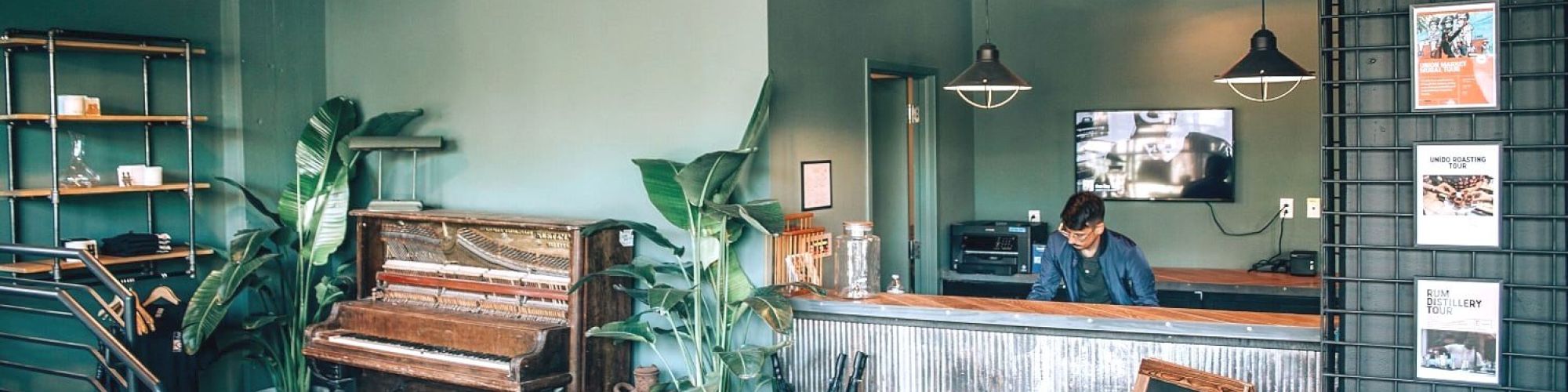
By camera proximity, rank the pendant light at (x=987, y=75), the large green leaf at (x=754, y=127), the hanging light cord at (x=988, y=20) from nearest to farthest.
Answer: the large green leaf at (x=754, y=127) < the pendant light at (x=987, y=75) < the hanging light cord at (x=988, y=20)

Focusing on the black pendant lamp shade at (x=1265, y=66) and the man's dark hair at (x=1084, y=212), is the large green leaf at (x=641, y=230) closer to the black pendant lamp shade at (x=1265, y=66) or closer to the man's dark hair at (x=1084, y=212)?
the man's dark hair at (x=1084, y=212)

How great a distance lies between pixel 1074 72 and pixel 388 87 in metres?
3.65

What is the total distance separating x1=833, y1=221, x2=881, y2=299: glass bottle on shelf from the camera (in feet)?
16.4

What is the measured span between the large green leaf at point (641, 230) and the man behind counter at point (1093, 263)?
4.79ft

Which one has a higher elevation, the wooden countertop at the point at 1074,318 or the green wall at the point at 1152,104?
the green wall at the point at 1152,104

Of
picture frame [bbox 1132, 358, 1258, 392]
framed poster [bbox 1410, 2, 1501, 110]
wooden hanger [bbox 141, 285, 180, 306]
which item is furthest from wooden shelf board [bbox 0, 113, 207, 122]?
framed poster [bbox 1410, 2, 1501, 110]

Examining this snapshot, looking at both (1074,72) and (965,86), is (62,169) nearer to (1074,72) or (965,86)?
(965,86)

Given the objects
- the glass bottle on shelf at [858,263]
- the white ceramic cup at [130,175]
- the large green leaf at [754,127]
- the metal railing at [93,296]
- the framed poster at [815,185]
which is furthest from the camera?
the white ceramic cup at [130,175]

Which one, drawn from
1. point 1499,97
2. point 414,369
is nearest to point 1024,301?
point 1499,97

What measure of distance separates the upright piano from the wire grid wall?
2801mm

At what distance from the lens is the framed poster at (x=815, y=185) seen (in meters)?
5.25

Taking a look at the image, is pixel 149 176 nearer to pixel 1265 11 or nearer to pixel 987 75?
pixel 987 75

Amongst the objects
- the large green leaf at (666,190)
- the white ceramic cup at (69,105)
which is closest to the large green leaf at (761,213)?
the large green leaf at (666,190)

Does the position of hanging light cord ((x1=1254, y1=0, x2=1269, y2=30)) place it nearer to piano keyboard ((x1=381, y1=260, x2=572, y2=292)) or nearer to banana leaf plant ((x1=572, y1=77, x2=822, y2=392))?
banana leaf plant ((x1=572, y1=77, x2=822, y2=392))
